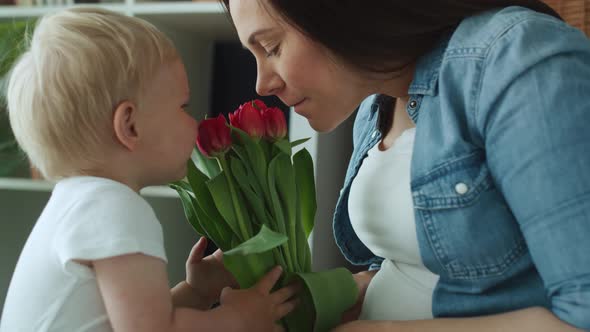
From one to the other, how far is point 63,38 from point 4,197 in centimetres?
142

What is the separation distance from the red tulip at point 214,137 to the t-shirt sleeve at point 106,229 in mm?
117

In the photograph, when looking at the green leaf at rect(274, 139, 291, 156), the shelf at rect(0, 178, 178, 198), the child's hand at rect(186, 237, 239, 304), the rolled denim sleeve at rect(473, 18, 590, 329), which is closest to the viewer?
the rolled denim sleeve at rect(473, 18, 590, 329)

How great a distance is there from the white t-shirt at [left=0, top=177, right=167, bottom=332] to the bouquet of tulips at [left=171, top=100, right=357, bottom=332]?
3.8 inches

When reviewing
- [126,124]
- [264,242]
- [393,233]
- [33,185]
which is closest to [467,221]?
[393,233]

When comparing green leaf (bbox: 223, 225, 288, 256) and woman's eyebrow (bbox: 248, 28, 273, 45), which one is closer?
green leaf (bbox: 223, 225, 288, 256)

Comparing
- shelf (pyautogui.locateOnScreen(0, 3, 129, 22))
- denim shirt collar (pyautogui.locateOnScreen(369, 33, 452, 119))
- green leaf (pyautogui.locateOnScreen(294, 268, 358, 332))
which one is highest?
denim shirt collar (pyautogui.locateOnScreen(369, 33, 452, 119))

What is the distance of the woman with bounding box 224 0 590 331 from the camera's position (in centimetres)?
70

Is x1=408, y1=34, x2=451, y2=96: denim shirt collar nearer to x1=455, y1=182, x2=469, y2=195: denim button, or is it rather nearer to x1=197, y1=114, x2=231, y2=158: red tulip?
x1=455, y1=182, x2=469, y2=195: denim button

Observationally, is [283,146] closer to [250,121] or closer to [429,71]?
[250,121]

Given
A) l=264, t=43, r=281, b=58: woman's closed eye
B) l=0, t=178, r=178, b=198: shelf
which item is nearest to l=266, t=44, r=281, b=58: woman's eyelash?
l=264, t=43, r=281, b=58: woman's closed eye

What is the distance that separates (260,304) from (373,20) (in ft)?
1.32

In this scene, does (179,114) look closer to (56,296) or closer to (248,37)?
(248,37)

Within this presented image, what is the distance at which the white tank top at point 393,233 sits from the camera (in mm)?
906

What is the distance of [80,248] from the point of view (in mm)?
782
